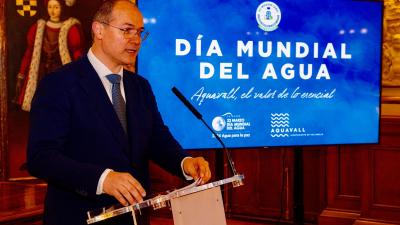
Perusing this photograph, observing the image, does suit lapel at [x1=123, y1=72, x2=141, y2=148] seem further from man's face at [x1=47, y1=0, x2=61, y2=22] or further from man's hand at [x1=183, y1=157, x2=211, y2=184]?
man's face at [x1=47, y1=0, x2=61, y2=22]

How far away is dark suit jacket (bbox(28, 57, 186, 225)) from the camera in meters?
1.51

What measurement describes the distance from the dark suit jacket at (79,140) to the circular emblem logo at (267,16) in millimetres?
1375

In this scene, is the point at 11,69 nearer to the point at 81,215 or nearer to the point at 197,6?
the point at 197,6

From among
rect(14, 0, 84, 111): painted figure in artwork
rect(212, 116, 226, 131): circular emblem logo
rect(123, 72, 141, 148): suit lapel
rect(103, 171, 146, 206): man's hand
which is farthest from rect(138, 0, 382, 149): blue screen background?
rect(14, 0, 84, 111): painted figure in artwork

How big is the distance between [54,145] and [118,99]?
0.93 ft

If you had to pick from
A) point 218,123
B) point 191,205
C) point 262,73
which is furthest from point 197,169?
point 262,73

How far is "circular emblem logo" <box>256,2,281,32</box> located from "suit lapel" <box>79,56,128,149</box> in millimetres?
1497

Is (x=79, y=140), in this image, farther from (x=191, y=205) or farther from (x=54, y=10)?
(x=54, y=10)

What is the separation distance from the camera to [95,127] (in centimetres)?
164

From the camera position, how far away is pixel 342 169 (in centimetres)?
421

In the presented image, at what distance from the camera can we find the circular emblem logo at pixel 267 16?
303 cm

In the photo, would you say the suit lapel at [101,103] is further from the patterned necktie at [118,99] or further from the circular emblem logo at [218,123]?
the circular emblem logo at [218,123]

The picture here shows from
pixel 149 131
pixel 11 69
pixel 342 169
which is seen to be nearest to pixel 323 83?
pixel 342 169

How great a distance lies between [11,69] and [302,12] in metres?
2.97
